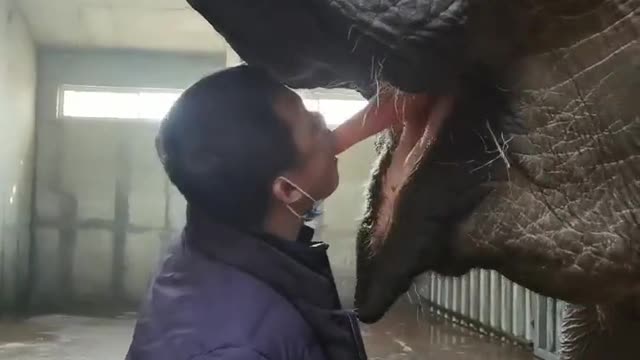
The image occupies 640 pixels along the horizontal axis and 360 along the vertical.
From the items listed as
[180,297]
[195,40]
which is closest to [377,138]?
[180,297]

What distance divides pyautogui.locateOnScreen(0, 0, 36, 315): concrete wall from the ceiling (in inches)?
7.7

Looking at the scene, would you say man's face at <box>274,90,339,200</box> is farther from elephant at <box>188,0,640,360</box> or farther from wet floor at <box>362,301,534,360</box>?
wet floor at <box>362,301,534,360</box>

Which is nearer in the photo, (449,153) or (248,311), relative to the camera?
(449,153)

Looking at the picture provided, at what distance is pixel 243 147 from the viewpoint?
1.07 meters

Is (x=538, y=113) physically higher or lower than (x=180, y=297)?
higher

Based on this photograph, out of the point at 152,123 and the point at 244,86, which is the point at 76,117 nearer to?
the point at 152,123

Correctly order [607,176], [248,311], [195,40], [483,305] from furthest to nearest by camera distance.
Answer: [195,40]
[483,305]
[248,311]
[607,176]

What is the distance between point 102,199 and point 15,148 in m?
0.82

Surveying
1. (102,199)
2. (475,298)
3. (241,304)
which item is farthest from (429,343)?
(241,304)

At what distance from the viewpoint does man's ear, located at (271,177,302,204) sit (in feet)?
3.57

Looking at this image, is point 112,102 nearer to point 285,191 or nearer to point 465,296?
point 465,296

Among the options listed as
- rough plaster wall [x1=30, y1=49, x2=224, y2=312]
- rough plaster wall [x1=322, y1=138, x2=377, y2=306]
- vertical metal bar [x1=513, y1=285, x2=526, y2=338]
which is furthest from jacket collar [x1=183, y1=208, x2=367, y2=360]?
rough plaster wall [x1=30, y1=49, x2=224, y2=312]

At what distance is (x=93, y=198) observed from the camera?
8.07m

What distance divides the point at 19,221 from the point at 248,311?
717 cm
